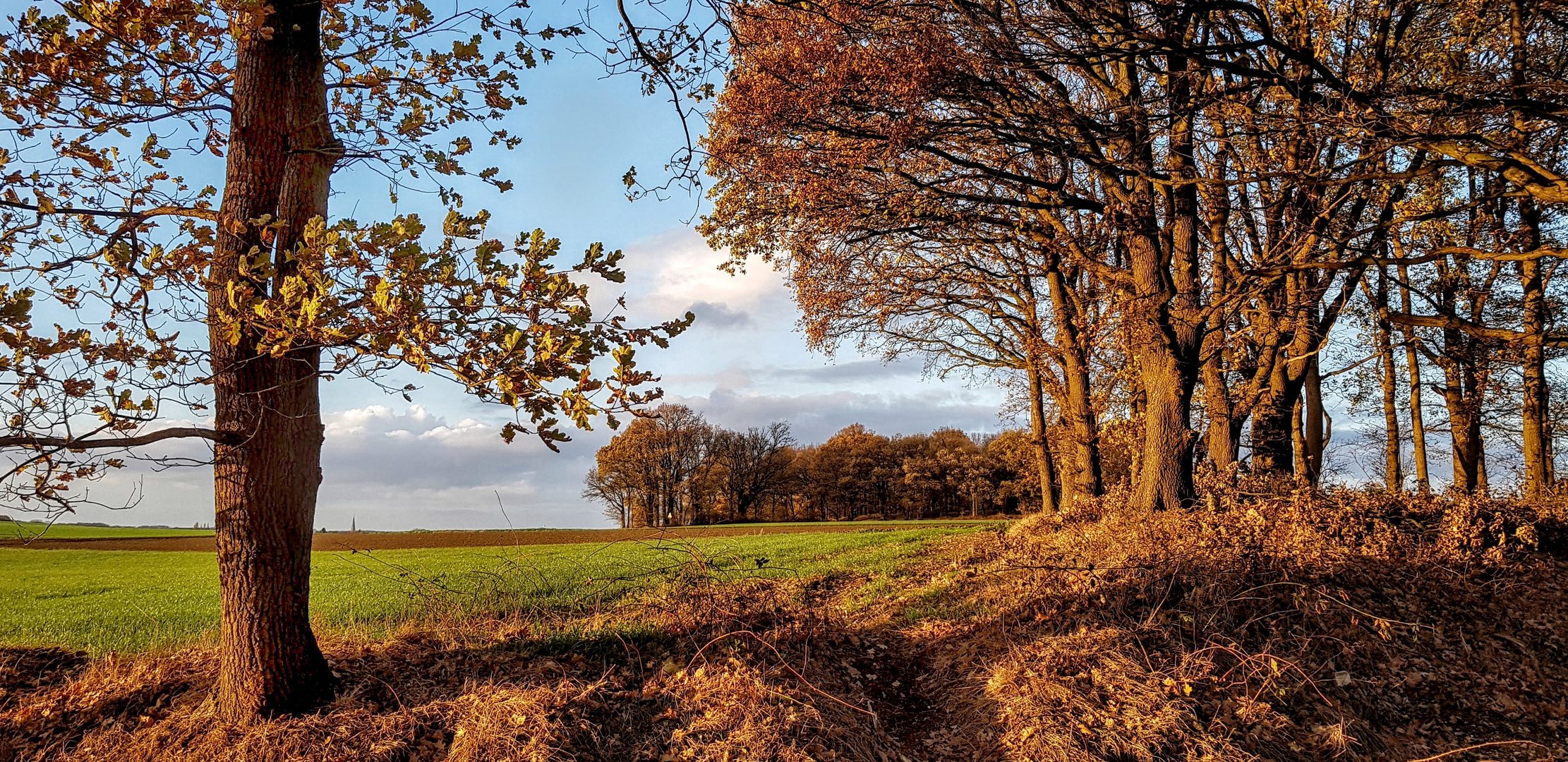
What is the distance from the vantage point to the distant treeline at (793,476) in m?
54.9

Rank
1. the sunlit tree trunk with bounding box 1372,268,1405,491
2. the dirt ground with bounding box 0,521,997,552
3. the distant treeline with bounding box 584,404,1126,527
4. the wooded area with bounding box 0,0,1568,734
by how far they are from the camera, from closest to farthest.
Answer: the wooded area with bounding box 0,0,1568,734 < the sunlit tree trunk with bounding box 1372,268,1405,491 < the dirt ground with bounding box 0,521,997,552 < the distant treeline with bounding box 584,404,1126,527

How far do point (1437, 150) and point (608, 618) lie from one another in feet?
34.2

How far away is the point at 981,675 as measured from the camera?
21.8ft

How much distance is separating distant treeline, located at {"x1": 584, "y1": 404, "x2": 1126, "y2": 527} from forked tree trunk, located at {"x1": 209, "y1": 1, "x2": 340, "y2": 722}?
42.7 m

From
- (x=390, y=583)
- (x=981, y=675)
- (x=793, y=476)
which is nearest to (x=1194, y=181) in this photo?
(x=981, y=675)

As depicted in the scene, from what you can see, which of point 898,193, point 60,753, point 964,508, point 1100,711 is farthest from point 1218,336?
point 964,508

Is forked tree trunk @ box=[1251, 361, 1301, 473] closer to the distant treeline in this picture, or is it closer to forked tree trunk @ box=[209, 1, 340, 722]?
forked tree trunk @ box=[209, 1, 340, 722]

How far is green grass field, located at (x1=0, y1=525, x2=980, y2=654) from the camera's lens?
347 inches

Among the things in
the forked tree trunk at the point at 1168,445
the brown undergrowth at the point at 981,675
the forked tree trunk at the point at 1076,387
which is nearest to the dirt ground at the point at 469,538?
the forked tree trunk at the point at 1076,387

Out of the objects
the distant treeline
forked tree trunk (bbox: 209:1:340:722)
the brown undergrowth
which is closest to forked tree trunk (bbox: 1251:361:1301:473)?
the brown undergrowth

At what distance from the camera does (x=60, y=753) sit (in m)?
5.17

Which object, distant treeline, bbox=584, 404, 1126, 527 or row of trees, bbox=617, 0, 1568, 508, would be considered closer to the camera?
row of trees, bbox=617, 0, 1568, 508

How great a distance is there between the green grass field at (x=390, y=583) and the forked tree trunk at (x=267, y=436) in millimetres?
2189

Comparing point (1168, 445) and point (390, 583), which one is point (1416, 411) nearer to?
point (1168, 445)
